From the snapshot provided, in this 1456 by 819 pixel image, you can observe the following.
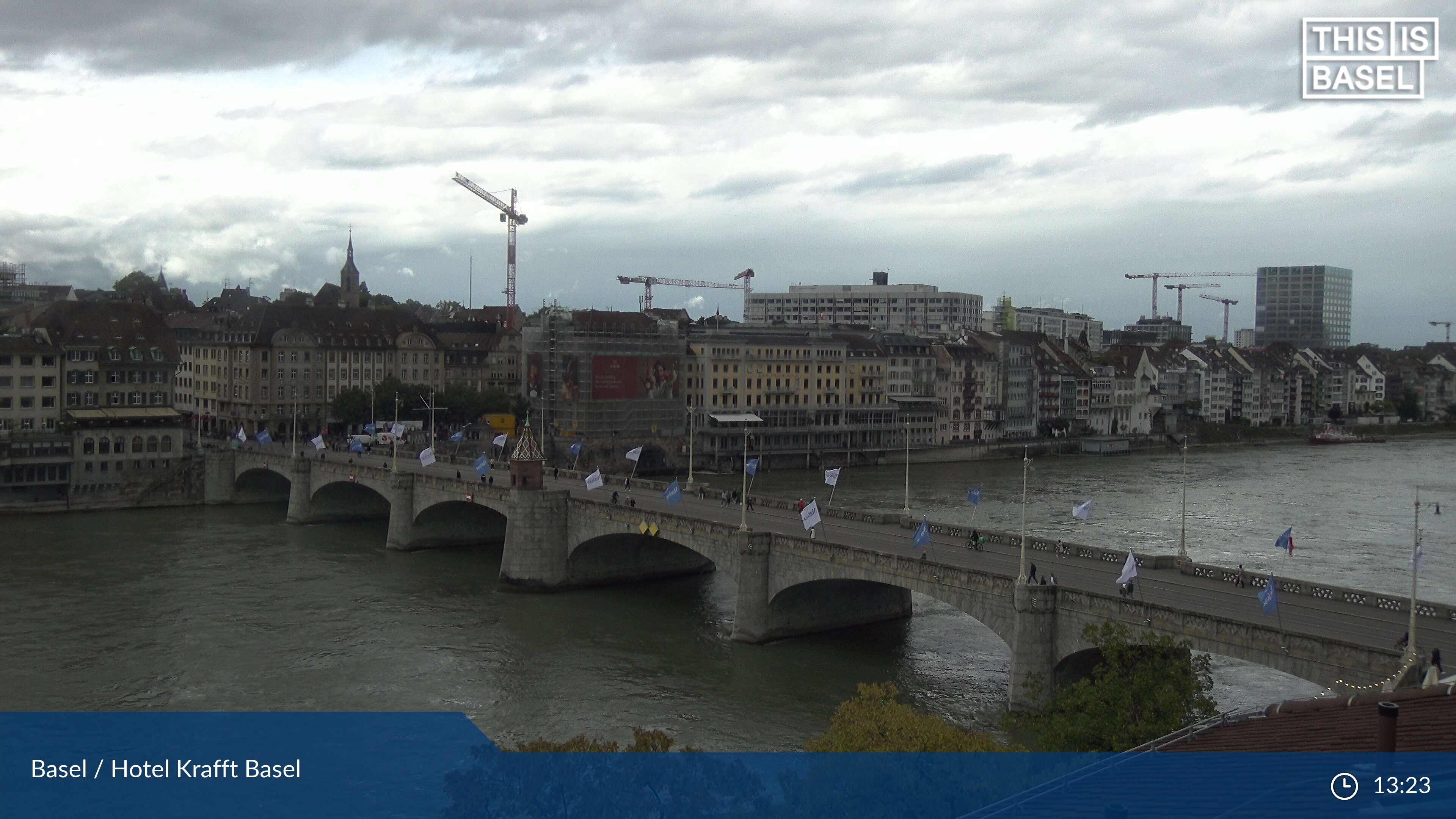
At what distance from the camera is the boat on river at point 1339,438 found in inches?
7126

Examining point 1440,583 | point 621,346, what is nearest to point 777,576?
point 1440,583

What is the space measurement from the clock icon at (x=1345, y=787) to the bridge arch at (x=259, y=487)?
272ft

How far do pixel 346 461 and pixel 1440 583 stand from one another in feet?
202

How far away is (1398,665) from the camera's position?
1128 inches

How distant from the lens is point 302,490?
7994 cm

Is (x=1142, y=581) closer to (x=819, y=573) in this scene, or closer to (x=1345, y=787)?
(x=819, y=573)

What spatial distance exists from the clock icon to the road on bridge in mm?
17956

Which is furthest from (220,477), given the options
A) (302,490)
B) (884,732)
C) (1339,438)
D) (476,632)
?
(1339,438)

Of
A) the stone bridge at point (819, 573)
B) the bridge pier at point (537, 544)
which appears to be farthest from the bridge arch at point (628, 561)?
the bridge pier at point (537, 544)

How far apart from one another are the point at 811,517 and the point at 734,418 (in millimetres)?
84139

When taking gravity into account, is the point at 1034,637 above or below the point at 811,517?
below

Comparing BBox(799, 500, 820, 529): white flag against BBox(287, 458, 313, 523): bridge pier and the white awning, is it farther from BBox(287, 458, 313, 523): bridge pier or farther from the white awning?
the white awning

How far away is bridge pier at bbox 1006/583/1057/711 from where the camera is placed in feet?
118

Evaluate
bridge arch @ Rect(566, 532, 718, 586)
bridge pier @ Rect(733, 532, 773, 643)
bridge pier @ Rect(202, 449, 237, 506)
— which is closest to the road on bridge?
bridge pier @ Rect(733, 532, 773, 643)
